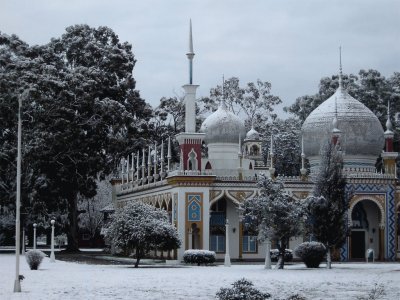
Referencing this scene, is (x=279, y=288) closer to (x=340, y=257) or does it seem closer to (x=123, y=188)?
(x=340, y=257)

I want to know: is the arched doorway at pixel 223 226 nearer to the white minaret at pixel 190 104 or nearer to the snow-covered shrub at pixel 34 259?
the white minaret at pixel 190 104

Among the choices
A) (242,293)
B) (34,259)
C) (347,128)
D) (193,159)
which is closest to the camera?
(242,293)

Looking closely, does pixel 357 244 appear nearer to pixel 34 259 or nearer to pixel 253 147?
pixel 253 147

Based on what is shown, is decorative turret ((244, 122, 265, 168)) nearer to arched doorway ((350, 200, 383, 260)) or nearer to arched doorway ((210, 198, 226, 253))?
arched doorway ((210, 198, 226, 253))

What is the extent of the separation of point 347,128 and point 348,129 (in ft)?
0.31

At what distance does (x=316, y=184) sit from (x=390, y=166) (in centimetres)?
1408

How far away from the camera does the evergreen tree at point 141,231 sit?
43281 millimetres

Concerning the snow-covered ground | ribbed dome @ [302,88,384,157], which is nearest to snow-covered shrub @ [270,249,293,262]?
ribbed dome @ [302,88,384,157]

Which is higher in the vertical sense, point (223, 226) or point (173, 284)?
point (223, 226)

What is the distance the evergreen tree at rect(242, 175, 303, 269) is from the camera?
41938 millimetres

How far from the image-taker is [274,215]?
41844mm

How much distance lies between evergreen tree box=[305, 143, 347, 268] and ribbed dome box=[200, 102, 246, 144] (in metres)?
15.9

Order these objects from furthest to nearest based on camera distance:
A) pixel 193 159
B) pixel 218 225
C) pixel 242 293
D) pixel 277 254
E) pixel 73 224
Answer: pixel 73 224 < pixel 218 225 < pixel 193 159 < pixel 277 254 < pixel 242 293

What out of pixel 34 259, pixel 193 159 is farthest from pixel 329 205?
pixel 34 259
